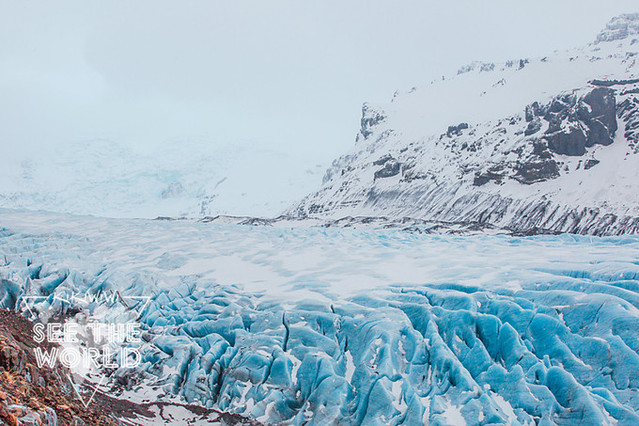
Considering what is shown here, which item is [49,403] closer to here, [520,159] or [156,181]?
[520,159]

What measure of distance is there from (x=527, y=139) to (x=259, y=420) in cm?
5890

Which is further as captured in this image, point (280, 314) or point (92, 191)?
point (92, 191)

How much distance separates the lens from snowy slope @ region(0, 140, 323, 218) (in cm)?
7319

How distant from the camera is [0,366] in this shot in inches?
183

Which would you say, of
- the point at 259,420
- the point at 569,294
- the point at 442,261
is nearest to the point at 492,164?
the point at 442,261

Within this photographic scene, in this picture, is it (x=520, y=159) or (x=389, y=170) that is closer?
(x=520, y=159)

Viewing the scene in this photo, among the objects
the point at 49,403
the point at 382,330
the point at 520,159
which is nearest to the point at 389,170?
the point at 520,159

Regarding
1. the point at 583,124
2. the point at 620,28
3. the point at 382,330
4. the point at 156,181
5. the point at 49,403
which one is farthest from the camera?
the point at 620,28

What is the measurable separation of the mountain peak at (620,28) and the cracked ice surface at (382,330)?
11478cm

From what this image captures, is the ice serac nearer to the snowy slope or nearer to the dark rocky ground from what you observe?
the snowy slope

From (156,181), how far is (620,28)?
4440 inches

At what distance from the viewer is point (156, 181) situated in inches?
3182

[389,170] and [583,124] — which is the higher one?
[583,124]

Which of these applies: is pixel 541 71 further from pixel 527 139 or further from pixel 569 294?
pixel 569 294
